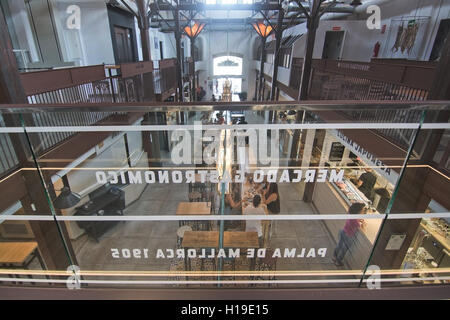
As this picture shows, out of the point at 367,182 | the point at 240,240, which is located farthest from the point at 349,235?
the point at 240,240

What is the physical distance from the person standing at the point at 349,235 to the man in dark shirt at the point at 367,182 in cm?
42

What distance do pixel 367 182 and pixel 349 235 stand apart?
1324 mm

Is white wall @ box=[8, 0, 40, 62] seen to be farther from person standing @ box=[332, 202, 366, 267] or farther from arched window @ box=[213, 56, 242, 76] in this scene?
arched window @ box=[213, 56, 242, 76]

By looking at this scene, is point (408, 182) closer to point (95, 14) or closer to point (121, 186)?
point (121, 186)

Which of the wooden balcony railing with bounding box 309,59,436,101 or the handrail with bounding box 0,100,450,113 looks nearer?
the handrail with bounding box 0,100,450,113

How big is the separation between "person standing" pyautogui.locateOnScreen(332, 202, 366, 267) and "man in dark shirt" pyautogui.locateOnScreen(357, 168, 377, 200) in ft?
1.37

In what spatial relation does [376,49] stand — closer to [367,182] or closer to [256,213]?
[367,182]

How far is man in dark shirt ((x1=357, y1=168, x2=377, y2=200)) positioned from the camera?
4.96 metres

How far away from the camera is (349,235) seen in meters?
4.81

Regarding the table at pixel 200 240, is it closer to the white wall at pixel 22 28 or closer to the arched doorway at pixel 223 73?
the white wall at pixel 22 28

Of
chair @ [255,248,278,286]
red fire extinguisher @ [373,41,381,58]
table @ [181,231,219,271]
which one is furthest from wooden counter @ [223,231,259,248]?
red fire extinguisher @ [373,41,381,58]

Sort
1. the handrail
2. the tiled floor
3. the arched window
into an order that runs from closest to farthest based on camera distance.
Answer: the handrail < the tiled floor < the arched window
